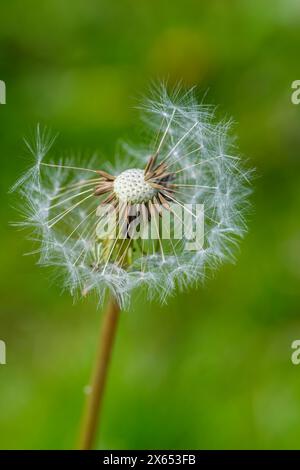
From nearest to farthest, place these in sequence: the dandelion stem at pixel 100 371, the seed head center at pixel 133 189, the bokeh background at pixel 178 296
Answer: the seed head center at pixel 133 189 → the dandelion stem at pixel 100 371 → the bokeh background at pixel 178 296

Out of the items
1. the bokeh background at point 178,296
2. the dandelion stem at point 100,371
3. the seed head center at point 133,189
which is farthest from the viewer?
the bokeh background at point 178,296

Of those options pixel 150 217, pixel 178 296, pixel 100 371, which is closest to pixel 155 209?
pixel 150 217

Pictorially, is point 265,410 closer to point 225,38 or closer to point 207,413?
point 207,413

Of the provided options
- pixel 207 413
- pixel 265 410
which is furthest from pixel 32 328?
pixel 265 410

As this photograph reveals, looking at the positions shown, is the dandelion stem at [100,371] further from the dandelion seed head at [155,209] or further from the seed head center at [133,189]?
the seed head center at [133,189]

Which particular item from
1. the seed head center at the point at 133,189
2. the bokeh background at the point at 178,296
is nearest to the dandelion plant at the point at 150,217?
the seed head center at the point at 133,189

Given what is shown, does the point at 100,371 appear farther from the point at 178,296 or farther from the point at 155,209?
the point at 178,296

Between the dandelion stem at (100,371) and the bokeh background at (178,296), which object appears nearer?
the dandelion stem at (100,371)
